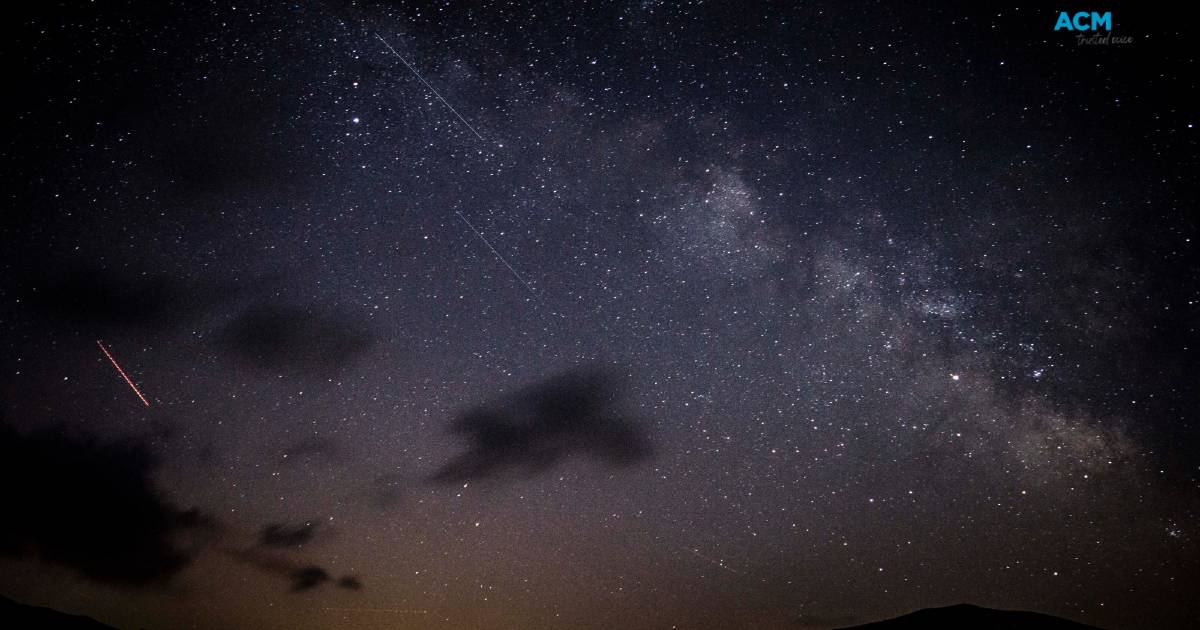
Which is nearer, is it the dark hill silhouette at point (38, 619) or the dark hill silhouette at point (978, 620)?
the dark hill silhouette at point (978, 620)

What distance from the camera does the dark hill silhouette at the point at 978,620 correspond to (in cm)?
2742

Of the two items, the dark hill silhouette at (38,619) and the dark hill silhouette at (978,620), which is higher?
the dark hill silhouette at (978,620)

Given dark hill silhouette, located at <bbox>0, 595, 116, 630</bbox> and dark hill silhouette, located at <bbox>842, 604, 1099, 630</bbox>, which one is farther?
dark hill silhouette, located at <bbox>0, 595, 116, 630</bbox>

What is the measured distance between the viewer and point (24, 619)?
3550 centimetres

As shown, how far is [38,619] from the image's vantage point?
37188 mm

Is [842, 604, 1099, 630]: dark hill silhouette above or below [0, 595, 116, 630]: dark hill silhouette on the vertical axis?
above

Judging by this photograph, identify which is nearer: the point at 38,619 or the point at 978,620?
the point at 978,620

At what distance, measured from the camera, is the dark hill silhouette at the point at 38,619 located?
34.3m

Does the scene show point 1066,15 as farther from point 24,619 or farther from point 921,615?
point 24,619

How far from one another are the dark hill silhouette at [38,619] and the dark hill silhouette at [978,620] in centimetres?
5547

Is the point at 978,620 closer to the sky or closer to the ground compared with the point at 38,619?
closer to the sky

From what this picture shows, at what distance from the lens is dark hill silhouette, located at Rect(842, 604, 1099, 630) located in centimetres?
2742

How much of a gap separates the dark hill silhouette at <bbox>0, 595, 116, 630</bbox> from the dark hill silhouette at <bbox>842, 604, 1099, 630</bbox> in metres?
55.5

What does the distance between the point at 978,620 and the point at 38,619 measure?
2429 inches
